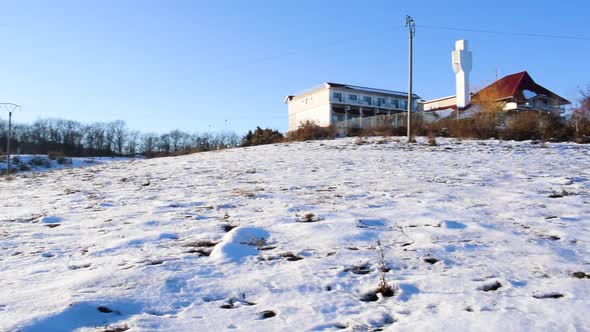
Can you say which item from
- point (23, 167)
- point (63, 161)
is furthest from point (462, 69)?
point (23, 167)

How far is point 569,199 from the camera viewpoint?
24.4 ft

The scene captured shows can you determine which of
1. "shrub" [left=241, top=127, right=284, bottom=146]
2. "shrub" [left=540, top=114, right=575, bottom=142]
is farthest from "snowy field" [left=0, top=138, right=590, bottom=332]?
"shrub" [left=241, top=127, right=284, bottom=146]

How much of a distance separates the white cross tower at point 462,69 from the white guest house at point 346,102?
40.8 ft

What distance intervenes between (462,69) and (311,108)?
2312cm

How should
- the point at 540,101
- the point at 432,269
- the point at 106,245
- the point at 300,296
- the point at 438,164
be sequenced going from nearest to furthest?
1. the point at 300,296
2. the point at 432,269
3. the point at 106,245
4. the point at 438,164
5. the point at 540,101

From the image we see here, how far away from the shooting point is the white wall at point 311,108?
2307 inches

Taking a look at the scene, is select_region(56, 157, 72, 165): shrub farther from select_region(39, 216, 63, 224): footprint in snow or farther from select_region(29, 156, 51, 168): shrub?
select_region(39, 216, 63, 224): footprint in snow

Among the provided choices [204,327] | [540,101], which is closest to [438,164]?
[204,327]

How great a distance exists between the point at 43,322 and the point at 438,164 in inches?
456

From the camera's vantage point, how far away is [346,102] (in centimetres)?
5931

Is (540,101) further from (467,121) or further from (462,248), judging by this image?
(462,248)

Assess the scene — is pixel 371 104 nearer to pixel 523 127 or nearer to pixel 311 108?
pixel 311 108

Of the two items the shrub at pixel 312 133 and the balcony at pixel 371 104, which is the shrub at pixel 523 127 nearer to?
the shrub at pixel 312 133

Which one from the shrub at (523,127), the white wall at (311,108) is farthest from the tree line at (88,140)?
the shrub at (523,127)
